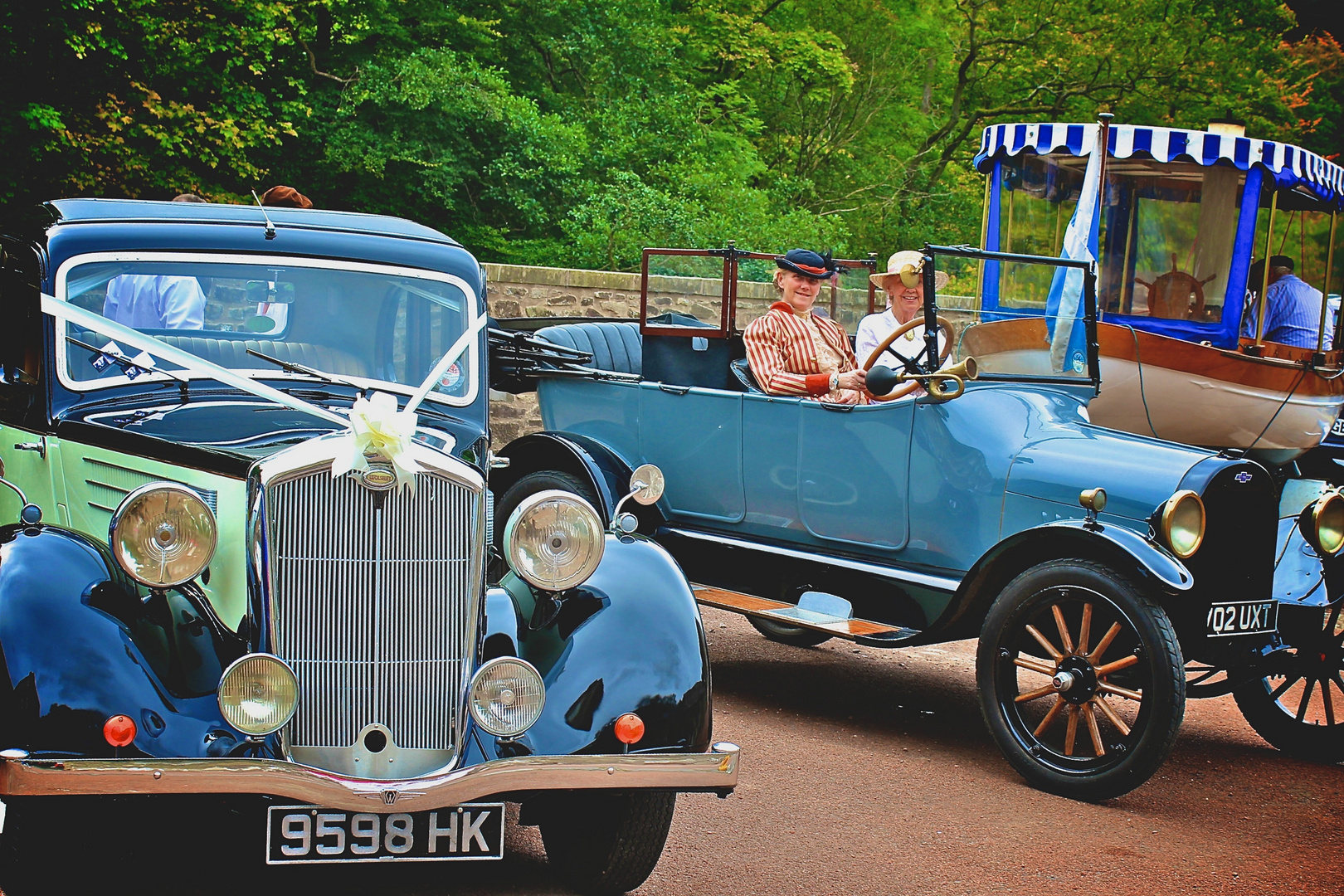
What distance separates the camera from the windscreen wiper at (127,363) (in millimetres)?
4188

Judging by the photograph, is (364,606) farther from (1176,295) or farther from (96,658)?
(1176,295)

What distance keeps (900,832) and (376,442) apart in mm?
2334

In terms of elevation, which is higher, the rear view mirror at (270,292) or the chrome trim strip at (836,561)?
the rear view mirror at (270,292)

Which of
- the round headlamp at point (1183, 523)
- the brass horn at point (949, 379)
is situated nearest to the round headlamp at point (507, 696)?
the round headlamp at point (1183, 523)

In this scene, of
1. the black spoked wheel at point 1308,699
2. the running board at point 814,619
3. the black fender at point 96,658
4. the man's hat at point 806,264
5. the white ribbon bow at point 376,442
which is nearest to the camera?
the black fender at point 96,658

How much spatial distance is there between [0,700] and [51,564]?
1.24ft

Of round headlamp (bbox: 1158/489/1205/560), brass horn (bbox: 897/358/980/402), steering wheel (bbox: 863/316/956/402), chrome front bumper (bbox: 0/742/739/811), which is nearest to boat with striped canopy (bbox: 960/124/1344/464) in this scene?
steering wheel (bbox: 863/316/956/402)

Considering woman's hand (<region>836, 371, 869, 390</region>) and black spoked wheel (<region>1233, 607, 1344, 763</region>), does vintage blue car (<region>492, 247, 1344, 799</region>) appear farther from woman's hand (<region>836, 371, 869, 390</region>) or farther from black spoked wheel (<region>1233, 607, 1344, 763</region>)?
woman's hand (<region>836, 371, 869, 390</region>)

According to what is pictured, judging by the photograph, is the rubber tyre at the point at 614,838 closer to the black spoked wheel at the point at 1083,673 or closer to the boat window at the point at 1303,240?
the black spoked wheel at the point at 1083,673

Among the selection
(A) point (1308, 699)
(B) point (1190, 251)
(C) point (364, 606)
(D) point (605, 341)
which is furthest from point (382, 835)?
(B) point (1190, 251)

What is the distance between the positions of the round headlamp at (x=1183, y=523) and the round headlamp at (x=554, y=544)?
2.29 m

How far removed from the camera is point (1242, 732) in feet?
20.1

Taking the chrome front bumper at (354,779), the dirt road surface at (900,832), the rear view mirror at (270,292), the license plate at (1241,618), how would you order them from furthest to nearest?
1. the license plate at (1241,618)
2. the rear view mirror at (270,292)
3. the dirt road surface at (900,832)
4. the chrome front bumper at (354,779)

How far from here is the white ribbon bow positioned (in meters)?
3.23
